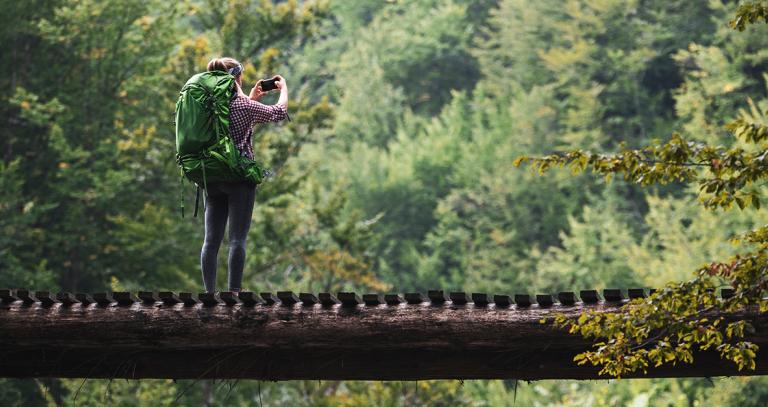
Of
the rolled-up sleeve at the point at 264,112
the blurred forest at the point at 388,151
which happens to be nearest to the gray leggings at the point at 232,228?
the rolled-up sleeve at the point at 264,112

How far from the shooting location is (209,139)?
7.96m

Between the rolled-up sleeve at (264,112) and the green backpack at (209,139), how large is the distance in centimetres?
15

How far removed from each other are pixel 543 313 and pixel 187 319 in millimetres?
1870

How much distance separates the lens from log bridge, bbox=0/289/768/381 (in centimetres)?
758

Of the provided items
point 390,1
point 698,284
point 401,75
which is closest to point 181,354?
point 698,284

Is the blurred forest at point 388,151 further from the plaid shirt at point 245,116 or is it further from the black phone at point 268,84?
the black phone at point 268,84

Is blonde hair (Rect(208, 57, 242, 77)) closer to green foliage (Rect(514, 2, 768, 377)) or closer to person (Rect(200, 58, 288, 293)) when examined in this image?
person (Rect(200, 58, 288, 293))

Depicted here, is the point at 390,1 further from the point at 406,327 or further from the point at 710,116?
the point at 406,327

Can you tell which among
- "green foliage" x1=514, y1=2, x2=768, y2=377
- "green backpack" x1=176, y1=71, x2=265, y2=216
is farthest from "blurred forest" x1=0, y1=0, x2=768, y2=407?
"green backpack" x1=176, y1=71, x2=265, y2=216

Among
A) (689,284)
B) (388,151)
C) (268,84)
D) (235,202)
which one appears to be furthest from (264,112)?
(388,151)

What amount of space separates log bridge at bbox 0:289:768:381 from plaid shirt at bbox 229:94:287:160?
0.87 meters

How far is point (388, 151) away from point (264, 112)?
164 feet

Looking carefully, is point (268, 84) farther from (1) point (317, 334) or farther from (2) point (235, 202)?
(1) point (317, 334)

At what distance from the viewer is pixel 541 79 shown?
53938 millimetres
